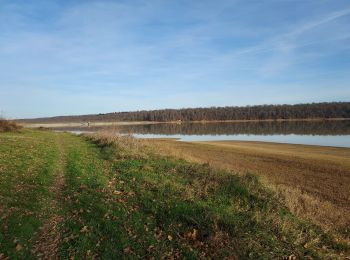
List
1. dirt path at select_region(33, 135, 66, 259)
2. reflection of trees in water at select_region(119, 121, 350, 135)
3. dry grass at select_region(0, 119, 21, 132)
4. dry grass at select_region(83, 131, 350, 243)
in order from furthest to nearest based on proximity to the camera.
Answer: reflection of trees in water at select_region(119, 121, 350, 135), dry grass at select_region(0, 119, 21, 132), dry grass at select_region(83, 131, 350, 243), dirt path at select_region(33, 135, 66, 259)

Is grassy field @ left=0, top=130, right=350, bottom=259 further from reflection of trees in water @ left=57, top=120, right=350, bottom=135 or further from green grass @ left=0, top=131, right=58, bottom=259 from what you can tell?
reflection of trees in water @ left=57, top=120, right=350, bottom=135

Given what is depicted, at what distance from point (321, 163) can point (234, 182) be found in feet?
44.1

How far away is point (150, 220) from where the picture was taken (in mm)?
7562

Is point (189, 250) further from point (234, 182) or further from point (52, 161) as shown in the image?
point (52, 161)

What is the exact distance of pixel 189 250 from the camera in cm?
623

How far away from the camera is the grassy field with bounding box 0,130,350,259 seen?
20.1 ft

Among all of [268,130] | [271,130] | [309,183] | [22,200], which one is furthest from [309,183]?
[268,130]

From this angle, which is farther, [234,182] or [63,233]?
[234,182]

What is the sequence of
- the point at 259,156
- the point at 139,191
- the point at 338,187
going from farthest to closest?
the point at 259,156 < the point at 338,187 < the point at 139,191

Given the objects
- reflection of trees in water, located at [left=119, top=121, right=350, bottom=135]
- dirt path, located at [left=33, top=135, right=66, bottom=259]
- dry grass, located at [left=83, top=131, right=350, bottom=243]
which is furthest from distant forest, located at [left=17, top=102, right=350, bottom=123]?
dirt path, located at [left=33, top=135, right=66, bottom=259]

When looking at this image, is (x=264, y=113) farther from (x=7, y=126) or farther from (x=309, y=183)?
(x=309, y=183)

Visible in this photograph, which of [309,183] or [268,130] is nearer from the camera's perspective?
[309,183]

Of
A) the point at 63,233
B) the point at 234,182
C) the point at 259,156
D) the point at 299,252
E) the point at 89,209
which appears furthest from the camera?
the point at 259,156

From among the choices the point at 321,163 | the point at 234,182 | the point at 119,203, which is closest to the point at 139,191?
the point at 119,203
